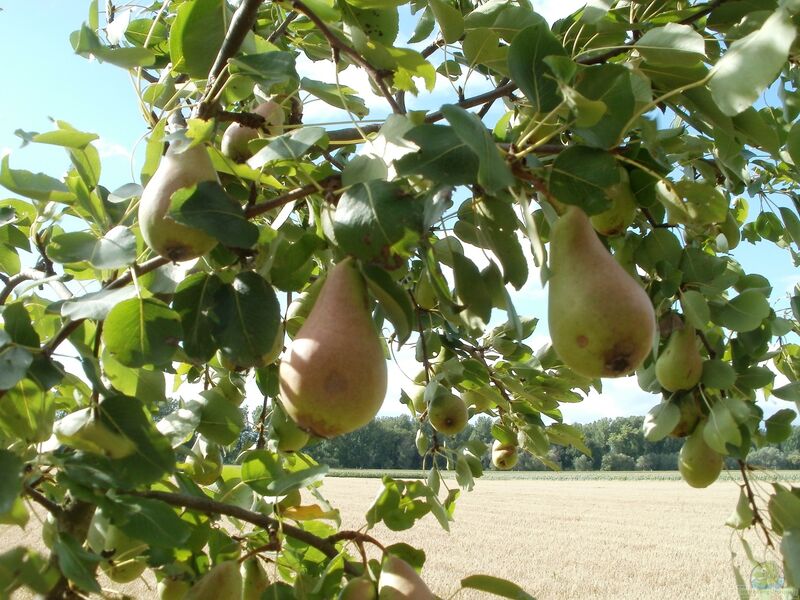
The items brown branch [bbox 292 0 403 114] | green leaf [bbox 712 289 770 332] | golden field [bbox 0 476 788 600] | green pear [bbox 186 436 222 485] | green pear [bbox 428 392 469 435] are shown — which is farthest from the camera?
golden field [bbox 0 476 788 600]

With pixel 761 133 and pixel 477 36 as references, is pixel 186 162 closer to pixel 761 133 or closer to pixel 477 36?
pixel 477 36

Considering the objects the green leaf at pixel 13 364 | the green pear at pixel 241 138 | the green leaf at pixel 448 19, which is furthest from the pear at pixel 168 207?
the green leaf at pixel 448 19

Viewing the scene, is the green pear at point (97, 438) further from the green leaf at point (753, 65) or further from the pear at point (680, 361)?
the pear at point (680, 361)

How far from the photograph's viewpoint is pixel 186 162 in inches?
30.5

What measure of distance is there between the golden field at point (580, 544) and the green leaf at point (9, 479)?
4.41 metres

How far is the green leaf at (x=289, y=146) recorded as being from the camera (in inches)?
27.3

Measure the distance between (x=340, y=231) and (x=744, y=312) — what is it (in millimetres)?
847

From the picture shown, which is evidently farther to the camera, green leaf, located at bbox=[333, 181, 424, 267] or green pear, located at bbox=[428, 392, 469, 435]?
green pear, located at bbox=[428, 392, 469, 435]

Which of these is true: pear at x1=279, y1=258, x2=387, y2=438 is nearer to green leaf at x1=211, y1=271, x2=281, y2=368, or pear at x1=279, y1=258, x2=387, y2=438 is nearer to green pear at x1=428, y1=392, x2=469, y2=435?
green leaf at x1=211, y1=271, x2=281, y2=368

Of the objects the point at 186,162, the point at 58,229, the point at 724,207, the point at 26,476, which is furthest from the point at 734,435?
the point at 58,229

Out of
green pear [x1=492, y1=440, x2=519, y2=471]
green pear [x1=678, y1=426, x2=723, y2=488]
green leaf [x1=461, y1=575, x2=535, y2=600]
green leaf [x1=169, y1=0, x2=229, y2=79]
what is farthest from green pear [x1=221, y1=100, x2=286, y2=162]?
green pear [x1=492, y1=440, x2=519, y2=471]

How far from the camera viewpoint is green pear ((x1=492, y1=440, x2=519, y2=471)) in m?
2.35

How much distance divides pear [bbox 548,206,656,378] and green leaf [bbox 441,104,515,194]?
6.7 inches

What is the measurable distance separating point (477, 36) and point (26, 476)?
855 millimetres
